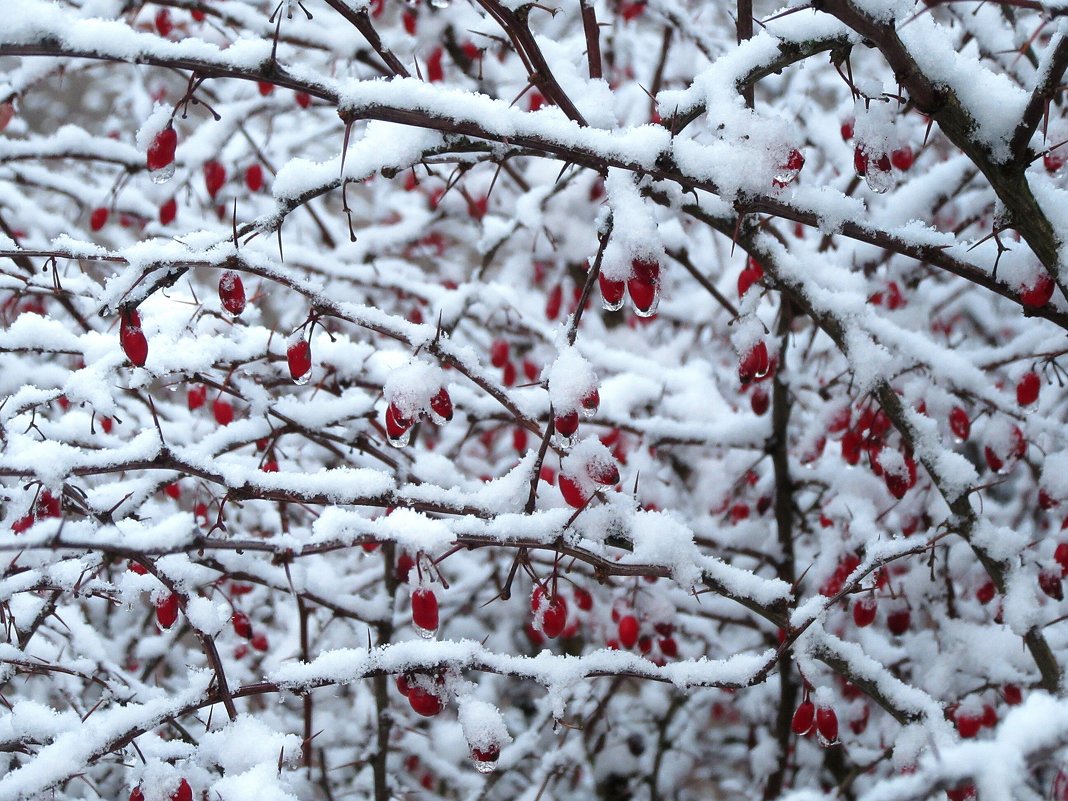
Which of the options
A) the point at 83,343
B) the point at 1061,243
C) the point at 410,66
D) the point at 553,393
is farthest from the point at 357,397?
the point at 410,66

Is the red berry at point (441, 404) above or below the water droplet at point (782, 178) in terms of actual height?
below

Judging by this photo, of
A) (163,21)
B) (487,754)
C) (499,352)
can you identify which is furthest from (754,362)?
(163,21)

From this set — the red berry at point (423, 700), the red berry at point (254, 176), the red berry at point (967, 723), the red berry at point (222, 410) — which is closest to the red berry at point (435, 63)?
the red berry at point (254, 176)

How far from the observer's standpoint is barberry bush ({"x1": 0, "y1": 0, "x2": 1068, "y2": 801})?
1391mm

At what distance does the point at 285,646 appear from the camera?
285 centimetres

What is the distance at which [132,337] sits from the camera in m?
1.49

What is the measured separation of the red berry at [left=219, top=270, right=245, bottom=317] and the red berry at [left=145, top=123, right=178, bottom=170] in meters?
0.22

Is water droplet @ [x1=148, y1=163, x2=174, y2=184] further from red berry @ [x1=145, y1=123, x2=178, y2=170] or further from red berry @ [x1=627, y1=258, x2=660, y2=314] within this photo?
red berry @ [x1=627, y1=258, x2=660, y2=314]

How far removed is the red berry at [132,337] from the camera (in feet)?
4.84

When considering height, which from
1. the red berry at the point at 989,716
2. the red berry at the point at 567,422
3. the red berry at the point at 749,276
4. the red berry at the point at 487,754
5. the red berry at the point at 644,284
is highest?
the red berry at the point at 749,276

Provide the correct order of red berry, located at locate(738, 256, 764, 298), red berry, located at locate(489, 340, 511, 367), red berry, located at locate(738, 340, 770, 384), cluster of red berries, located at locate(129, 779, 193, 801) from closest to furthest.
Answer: cluster of red berries, located at locate(129, 779, 193, 801) → red berry, located at locate(738, 340, 770, 384) → red berry, located at locate(738, 256, 764, 298) → red berry, located at locate(489, 340, 511, 367)

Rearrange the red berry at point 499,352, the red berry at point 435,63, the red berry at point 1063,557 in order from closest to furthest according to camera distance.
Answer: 1. the red berry at point 1063,557
2. the red berry at point 499,352
3. the red berry at point 435,63

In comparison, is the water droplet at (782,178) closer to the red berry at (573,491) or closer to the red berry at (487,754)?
the red berry at (573,491)

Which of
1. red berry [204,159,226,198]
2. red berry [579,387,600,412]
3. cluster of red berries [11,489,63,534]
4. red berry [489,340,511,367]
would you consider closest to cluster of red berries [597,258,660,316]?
red berry [579,387,600,412]
